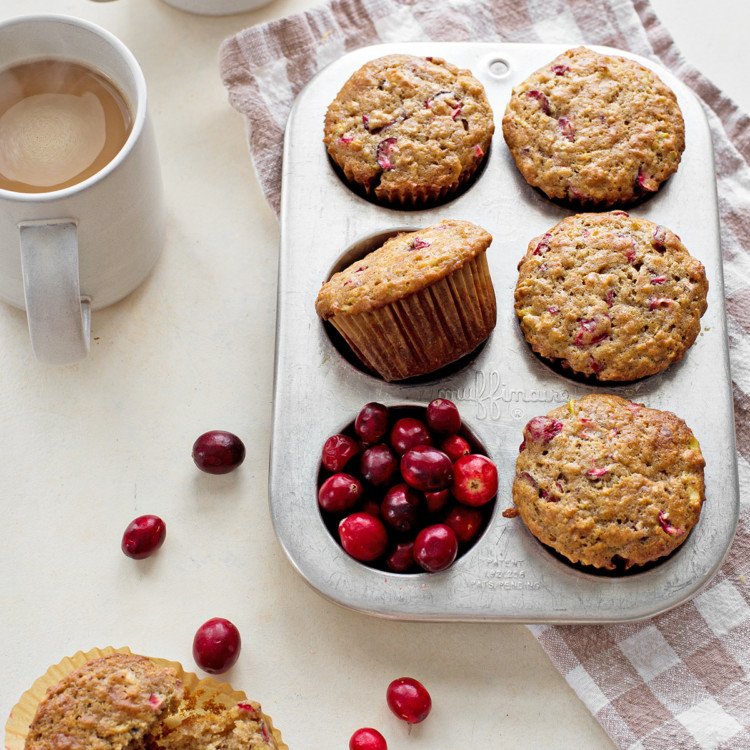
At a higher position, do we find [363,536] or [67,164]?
[67,164]

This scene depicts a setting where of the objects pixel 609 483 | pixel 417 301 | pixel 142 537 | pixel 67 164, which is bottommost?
pixel 142 537

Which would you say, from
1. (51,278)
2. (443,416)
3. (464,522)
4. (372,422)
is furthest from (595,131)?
(51,278)

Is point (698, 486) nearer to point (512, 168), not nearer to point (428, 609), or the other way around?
point (428, 609)

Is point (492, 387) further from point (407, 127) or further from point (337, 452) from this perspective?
point (407, 127)

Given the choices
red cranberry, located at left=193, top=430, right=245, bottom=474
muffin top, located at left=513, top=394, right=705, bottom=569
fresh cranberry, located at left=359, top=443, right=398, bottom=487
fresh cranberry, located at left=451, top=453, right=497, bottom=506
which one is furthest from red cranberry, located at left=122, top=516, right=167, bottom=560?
muffin top, located at left=513, top=394, right=705, bottom=569

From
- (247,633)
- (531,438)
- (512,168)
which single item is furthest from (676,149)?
(247,633)

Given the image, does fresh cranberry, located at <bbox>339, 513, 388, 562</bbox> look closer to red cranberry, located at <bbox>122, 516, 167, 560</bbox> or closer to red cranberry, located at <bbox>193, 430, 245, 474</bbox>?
red cranberry, located at <bbox>193, 430, 245, 474</bbox>
